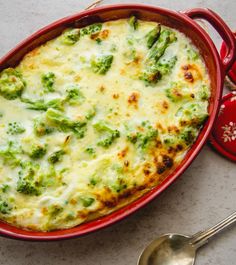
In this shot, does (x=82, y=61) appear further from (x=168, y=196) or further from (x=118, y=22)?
(x=168, y=196)

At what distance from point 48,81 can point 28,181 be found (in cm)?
60

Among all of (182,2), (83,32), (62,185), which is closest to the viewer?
(62,185)

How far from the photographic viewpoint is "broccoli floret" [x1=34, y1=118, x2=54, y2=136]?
290 cm

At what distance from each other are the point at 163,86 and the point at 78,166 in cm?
69

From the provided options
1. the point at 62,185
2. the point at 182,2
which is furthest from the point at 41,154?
the point at 182,2

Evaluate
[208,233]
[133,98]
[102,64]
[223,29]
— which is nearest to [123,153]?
[133,98]

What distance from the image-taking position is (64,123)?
2908 millimetres

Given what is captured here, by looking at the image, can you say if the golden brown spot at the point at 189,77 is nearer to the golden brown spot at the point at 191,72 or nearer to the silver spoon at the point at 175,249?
the golden brown spot at the point at 191,72

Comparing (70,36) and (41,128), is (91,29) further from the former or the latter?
(41,128)

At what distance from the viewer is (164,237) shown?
10.2ft

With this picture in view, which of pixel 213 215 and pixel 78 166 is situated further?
pixel 213 215

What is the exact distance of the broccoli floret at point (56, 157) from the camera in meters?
2.87

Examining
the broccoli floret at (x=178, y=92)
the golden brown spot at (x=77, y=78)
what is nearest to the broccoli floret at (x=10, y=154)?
the golden brown spot at (x=77, y=78)

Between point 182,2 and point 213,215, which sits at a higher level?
point 182,2
